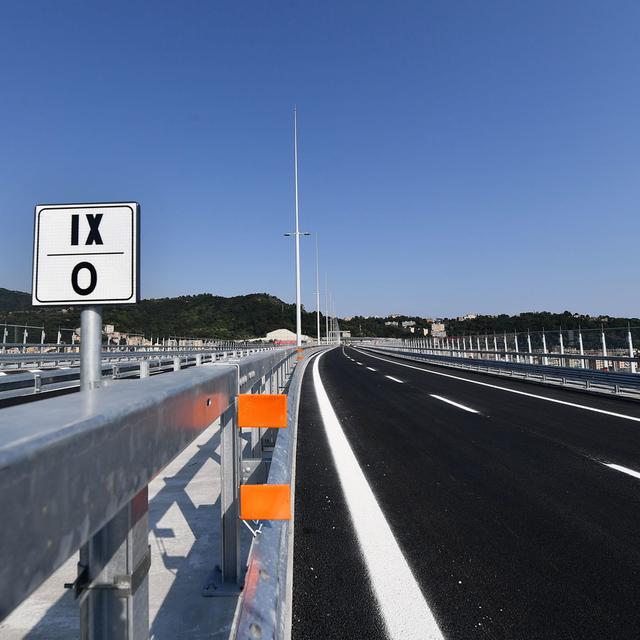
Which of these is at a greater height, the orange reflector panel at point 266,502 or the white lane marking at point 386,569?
the orange reflector panel at point 266,502

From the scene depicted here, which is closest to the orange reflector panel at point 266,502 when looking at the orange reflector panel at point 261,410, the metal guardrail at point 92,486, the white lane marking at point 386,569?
the orange reflector panel at point 261,410

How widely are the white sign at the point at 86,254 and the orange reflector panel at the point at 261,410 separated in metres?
0.92

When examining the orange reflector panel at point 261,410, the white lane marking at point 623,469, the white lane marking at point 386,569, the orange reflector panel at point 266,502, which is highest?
the orange reflector panel at point 261,410

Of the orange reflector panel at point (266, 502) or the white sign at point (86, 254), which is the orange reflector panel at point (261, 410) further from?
the white sign at point (86, 254)

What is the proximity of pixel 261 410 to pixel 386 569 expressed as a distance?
164cm

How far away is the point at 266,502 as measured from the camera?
2414 mm

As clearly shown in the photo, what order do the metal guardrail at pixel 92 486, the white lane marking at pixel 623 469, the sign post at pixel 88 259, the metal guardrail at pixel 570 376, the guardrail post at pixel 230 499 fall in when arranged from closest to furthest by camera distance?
the metal guardrail at pixel 92 486 → the sign post at pixel 88 259 → the guardrail post at pixel 230 499 → the white lane marking at pixel 623 469 → the metal guardrail at pixel 570 376

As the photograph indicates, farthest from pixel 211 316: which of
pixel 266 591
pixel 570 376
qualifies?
pixel 266 591

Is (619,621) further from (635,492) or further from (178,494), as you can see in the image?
(178,494)

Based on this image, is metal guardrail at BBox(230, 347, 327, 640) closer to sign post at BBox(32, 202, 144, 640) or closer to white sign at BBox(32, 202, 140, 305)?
sign post at BBox(32, 202, 144, 640)

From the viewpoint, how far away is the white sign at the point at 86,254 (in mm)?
2541

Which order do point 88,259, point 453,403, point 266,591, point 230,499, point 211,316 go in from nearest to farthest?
point 266,591
point 88,259
point 230,499
point 453,403
point 211,316

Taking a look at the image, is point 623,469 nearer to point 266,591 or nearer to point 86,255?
point 266,591

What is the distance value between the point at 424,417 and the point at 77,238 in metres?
8.71
